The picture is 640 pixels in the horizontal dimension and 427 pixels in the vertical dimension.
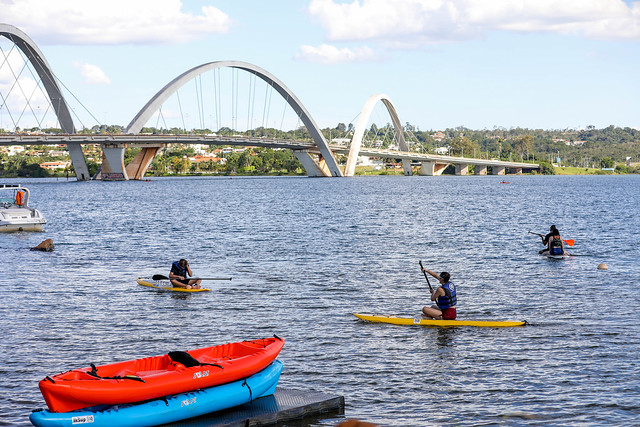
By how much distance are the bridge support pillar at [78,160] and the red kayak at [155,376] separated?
106 meters

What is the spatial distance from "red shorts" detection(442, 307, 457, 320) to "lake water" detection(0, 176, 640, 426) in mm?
587

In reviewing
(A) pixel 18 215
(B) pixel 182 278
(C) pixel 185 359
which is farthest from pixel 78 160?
(C) pixel 185 359

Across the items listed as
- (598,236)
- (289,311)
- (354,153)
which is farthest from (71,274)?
(354,153)

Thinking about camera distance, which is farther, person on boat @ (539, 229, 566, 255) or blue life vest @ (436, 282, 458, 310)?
person on boat @ (539, 229, 566, 255)

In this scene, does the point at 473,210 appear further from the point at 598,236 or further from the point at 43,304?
the point at 43,304

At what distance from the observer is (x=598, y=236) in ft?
147

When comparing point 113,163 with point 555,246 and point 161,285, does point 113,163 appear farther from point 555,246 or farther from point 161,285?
point 161,285

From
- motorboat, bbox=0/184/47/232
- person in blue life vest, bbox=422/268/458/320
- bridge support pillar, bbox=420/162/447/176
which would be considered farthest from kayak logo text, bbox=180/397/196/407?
bridge support pillar, bbox=420/162/447/176

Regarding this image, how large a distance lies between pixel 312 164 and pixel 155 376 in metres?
143

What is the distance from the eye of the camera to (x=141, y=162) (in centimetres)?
13388

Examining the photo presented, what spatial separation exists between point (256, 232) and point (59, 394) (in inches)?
1475

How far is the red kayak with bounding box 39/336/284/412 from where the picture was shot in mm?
10508

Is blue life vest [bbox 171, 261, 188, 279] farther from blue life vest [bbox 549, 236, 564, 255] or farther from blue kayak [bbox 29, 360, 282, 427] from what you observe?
blue life vest [bbox 549, 236, 564, 255]

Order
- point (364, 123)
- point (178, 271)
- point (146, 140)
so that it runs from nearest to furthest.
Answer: point (178, 271), point (146, 140), point (364, 123)
